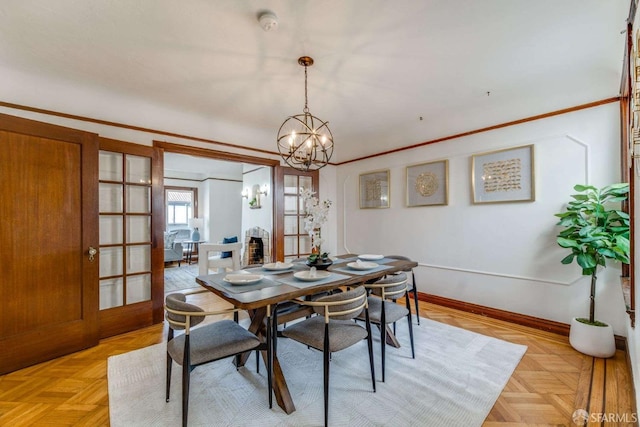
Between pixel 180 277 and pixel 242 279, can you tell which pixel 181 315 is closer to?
pixel 242 279

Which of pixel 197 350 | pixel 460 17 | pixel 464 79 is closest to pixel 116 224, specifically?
pixel 197 350

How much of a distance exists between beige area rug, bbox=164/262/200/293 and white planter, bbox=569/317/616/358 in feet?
16.9

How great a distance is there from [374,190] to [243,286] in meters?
3.22

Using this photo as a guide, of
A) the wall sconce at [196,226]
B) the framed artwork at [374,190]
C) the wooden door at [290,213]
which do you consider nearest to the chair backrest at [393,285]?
the framed artwork at [374,190]

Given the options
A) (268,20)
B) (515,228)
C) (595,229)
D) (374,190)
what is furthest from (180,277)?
(595,229)

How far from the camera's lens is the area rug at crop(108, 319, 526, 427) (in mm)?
1739

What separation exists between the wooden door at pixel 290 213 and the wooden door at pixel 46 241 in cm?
237

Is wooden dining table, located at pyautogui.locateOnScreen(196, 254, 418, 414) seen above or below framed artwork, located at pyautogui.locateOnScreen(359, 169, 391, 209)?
below

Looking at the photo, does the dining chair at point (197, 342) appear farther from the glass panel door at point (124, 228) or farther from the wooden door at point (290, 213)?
the wooden door at point (290, 213)

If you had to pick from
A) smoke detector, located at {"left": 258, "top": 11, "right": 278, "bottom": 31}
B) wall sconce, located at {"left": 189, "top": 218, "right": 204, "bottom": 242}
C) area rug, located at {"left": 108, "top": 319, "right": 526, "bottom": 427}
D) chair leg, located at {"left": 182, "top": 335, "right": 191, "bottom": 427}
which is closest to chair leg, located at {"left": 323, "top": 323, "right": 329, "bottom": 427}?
area rug, located at {"left": 108, "top": 319, "right": 526, "bottom": 427}

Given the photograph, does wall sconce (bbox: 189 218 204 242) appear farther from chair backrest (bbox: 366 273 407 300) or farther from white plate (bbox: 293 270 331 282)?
chair backrest (bbox: 366 273 407 300)

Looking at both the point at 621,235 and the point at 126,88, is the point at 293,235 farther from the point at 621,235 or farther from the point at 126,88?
the point at 621,235

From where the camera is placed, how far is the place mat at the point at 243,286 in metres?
1.92

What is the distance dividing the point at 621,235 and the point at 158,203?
15.0 ft
